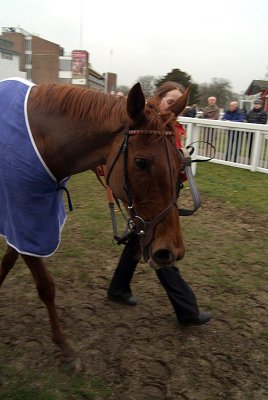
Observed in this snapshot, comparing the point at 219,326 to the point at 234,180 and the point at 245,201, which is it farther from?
the point at 234,180

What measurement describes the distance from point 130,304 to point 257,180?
5.62 meters

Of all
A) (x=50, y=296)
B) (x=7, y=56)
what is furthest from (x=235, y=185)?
(x=7, y=56)

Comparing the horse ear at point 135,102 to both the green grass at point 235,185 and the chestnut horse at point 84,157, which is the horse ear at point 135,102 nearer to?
the chestnut horse at point 84,157

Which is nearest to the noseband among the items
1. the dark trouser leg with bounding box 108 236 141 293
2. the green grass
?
the dark trouser leg with bounding box 108 236 141 293

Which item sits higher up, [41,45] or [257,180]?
[41,45]

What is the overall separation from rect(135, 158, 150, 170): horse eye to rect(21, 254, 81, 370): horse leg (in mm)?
965

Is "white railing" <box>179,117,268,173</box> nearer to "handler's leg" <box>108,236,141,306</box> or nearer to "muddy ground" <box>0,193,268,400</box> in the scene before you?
"muddy ground" <box>0,193,268,400</box>

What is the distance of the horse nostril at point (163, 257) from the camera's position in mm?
1945

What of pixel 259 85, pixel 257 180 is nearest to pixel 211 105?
pixel 257 180

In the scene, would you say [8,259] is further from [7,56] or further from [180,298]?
[7,56]

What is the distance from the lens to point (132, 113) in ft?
6.31

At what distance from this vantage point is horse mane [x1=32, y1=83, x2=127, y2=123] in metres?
2.11

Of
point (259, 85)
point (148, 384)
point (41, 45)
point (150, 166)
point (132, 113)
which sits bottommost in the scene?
point (148, 384)

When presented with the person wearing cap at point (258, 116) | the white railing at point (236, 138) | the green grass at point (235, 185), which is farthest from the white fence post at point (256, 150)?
the person wearing cap at point (258, 116)
